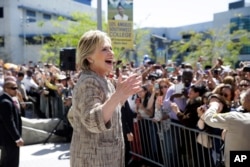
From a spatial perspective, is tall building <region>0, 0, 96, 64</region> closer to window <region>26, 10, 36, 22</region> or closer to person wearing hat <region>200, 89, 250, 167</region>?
window <region>26, 10, 36, 22</region>

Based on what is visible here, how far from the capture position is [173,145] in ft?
19.8

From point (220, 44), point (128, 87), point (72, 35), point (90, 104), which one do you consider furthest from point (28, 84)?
point (220, 44)

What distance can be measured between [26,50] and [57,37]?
48.9 feet

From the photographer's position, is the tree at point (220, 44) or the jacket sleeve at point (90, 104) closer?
the jacket sleeve at point (90, 104)

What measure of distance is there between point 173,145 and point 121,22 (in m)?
3.51

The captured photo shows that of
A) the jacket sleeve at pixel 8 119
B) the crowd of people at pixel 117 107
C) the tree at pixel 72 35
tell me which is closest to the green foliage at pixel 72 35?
the tree at pixel 72 35

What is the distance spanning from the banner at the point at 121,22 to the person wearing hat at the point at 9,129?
11.6 ft

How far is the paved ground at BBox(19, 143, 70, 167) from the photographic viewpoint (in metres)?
7.08

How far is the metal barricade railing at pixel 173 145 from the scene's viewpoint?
5.10 metres

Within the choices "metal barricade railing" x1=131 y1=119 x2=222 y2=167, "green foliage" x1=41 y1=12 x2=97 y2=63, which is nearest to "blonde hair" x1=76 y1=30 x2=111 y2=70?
"metal barricade railing" x1=131 y1=119 x2=222 y2=167

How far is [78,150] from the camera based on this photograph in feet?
7.71

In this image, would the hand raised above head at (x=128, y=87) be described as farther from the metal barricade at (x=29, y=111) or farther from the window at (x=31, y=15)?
the window at (x=31, y=15)

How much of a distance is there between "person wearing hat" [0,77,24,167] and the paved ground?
1708 millimetres

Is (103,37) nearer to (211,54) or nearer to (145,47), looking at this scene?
(211,54)
